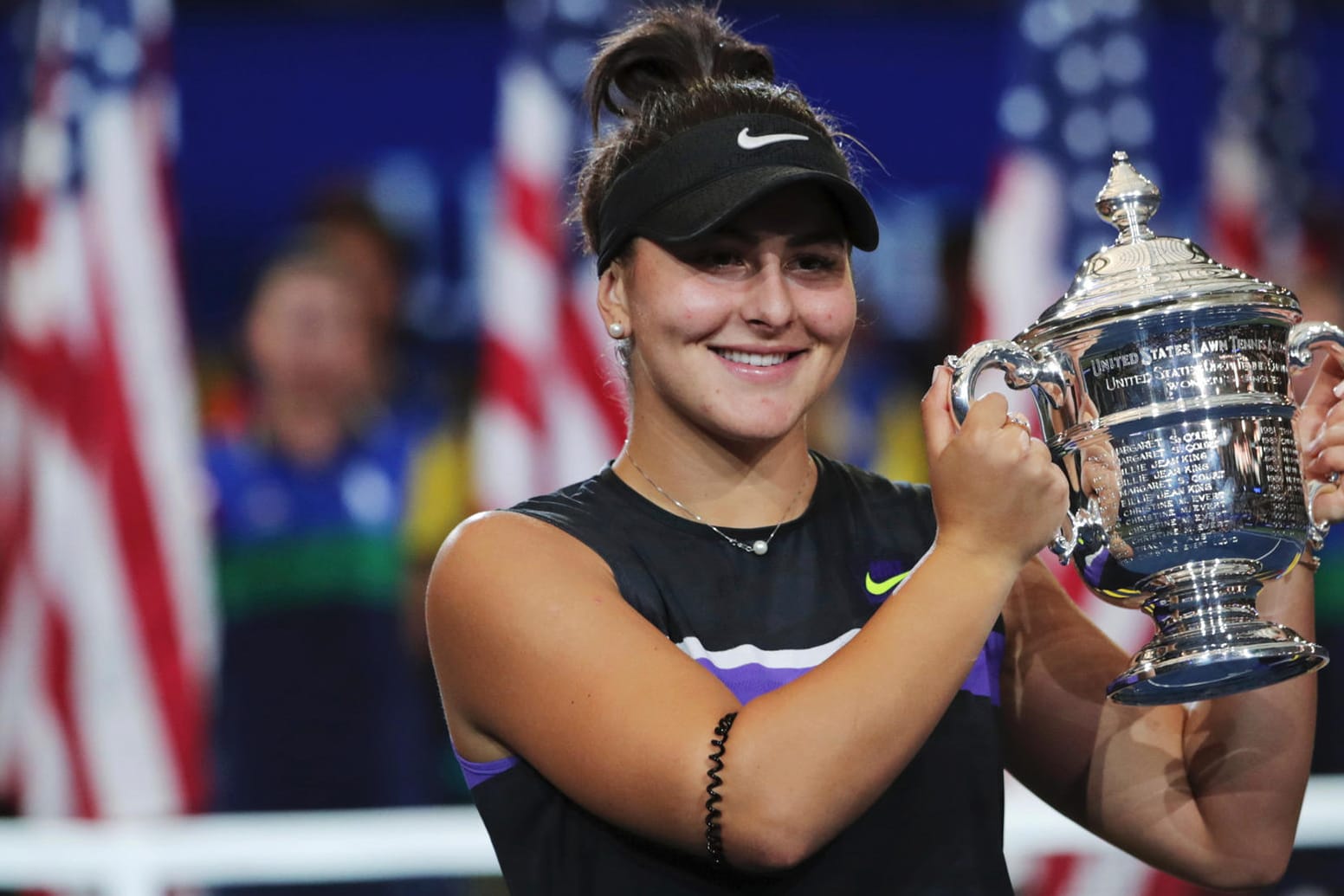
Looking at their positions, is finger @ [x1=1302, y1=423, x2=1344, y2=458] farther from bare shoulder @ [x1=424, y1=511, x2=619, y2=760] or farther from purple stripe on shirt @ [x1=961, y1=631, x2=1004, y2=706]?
bare shoulder @ [x1=424, y1=511, x2=619, y2=760]

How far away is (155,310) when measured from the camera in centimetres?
418

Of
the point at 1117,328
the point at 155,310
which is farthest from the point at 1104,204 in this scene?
the point at 155,310

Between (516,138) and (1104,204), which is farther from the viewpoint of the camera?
(516,138)

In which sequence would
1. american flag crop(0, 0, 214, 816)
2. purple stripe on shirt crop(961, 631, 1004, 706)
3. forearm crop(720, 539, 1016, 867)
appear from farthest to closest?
1. american flag crop(0, 0, 214, 816)
2. purple stripe on shirt crop(961, 631, 1004, 706)
3. forearm crop(720, 539, 1016, 867)

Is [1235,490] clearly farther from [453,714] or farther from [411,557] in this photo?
[411,557]

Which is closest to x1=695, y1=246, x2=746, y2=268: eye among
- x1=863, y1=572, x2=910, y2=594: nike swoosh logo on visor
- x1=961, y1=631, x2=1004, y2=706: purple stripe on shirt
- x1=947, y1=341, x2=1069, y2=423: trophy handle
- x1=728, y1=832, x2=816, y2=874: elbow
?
x1=947, y1=341, x2=1069, y2=423: trophy handle

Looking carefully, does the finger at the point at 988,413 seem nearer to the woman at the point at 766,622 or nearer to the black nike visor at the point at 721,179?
the woman at the point at 766,622

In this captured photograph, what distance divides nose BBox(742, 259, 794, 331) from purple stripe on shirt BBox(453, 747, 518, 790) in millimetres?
479

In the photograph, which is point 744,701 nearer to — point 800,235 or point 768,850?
point 768,850

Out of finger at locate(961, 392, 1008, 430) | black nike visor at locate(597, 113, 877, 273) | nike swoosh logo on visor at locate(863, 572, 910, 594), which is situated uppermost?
black nike visor at locate(597, 113, 877, 273)

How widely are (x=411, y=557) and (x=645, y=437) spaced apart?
10.1ft

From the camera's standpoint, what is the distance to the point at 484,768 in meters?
1.48

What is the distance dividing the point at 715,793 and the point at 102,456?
3231mm

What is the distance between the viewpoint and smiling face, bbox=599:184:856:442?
1.47 m
